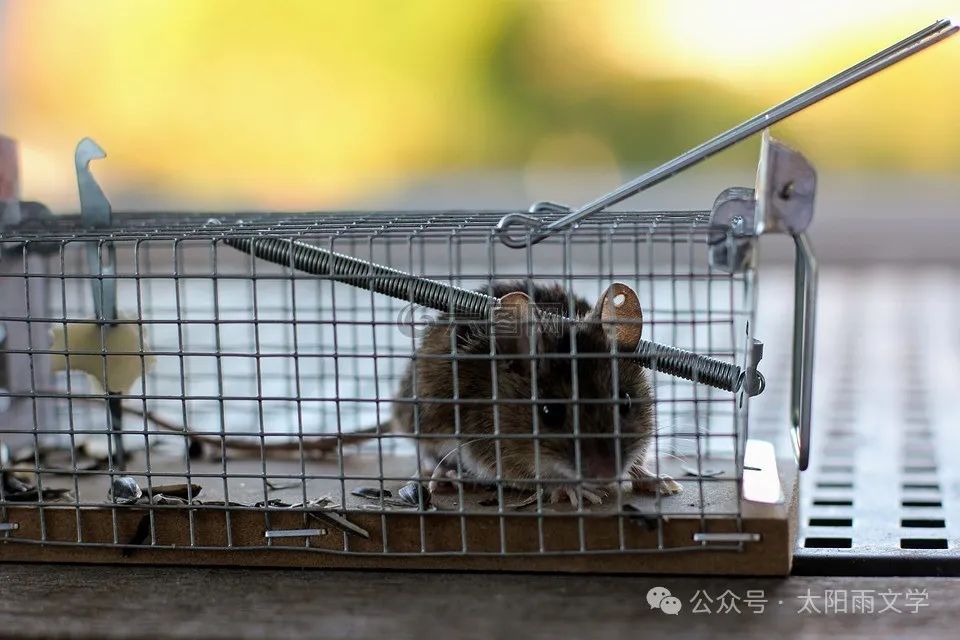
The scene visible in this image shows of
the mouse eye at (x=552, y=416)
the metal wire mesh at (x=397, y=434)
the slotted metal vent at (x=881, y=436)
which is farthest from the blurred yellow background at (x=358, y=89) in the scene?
the mouse eye at (x=552, y=416)

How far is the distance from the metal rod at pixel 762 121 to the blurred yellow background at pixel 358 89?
4.85m

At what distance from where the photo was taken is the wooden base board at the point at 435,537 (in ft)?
6.07

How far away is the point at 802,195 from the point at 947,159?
18.3 feet

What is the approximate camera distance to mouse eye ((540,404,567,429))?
7.04 feet

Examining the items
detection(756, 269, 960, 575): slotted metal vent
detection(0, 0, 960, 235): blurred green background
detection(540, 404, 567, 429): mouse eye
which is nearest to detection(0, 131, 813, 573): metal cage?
detection(540, 404, 567, 429): mouse eye

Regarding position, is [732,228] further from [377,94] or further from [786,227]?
[377,94]

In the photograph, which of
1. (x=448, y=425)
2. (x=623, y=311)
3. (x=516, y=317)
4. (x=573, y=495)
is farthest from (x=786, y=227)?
(x=448, y=425)

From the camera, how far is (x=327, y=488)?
2236 mm

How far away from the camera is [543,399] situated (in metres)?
2.02

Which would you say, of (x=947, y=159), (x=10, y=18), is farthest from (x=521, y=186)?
(x=10, y=18)

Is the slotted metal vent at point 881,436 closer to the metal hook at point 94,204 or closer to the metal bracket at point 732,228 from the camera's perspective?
the metal bracket at point 732,228

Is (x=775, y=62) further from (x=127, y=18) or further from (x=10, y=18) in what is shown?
(x=10, y=18)

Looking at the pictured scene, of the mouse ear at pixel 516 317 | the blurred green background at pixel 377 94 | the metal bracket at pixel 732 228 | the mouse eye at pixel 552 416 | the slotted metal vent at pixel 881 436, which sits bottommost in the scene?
the slotted metal vent at pixel 881 436

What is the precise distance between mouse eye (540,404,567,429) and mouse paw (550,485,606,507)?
0.40ft
